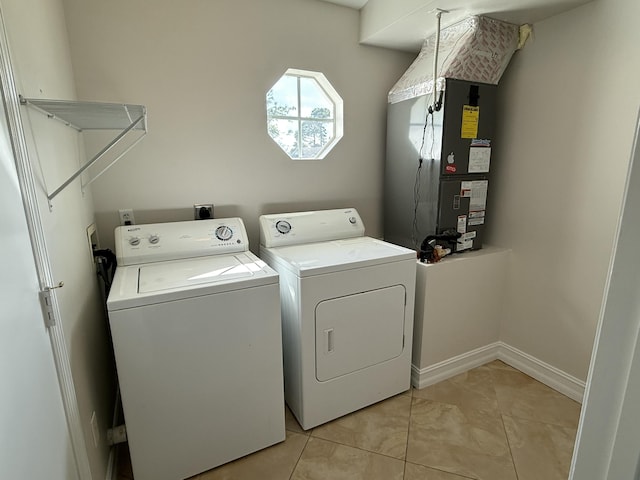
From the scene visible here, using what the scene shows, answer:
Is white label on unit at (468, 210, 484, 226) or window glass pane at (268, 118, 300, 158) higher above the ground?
window glass pane at (268, 118, 300, 158)

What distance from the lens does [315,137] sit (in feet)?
8.07

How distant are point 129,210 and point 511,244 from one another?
7.99 ft

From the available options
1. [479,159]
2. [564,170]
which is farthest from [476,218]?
[564,170]

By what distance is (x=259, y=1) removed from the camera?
197 centimetres

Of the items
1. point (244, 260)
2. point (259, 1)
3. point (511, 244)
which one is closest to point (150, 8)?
point (259, 1)

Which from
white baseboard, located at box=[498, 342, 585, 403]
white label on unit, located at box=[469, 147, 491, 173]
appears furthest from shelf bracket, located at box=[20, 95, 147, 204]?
white baseboard, located at box=[498, 342, 585, 403]

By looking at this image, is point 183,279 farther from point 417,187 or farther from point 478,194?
point 478,194

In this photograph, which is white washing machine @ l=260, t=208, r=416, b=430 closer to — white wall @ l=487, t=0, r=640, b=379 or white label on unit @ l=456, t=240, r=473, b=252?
white label on unit @ l=456, t=240, r=473, b=252

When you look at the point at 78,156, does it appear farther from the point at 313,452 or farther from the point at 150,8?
the point at 313,452

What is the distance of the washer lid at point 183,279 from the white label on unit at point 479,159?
4.77ft

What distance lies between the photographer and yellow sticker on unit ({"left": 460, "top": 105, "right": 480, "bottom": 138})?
6.52 ft

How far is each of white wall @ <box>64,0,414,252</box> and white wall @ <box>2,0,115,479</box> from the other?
19 cm

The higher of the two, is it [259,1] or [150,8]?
[259,1]

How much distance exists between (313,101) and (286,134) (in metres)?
0.32
